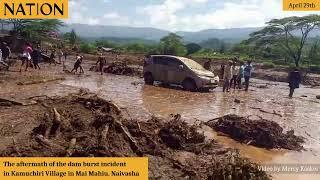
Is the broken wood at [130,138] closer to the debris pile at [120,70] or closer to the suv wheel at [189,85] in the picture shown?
the suv wheel at [189,85]

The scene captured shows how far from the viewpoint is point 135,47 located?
171 ft

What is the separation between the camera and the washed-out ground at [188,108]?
7.81 m

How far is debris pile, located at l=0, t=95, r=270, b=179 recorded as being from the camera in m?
6.16

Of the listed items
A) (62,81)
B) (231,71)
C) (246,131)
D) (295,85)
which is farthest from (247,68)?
(246,131)

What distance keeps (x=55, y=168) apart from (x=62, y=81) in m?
11.0

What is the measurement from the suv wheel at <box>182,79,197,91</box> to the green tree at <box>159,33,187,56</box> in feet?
77.6

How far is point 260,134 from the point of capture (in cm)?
846

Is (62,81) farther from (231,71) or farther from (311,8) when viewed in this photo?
(311,8)

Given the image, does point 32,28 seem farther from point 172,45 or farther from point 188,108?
point 188,108

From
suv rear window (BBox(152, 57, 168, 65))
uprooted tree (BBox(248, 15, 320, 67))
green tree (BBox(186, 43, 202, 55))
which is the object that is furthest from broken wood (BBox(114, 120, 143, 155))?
green tree (BBox(186, 43, 202, 55))

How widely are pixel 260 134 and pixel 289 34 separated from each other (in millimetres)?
28304

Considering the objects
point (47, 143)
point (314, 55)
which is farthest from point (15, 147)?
point (314, 55)

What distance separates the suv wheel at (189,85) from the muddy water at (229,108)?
434 millimetres

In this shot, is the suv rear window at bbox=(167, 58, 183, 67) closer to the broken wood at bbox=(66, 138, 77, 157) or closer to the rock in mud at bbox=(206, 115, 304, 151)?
the rock in mud at bbox=(206, 115, 304, 151)
